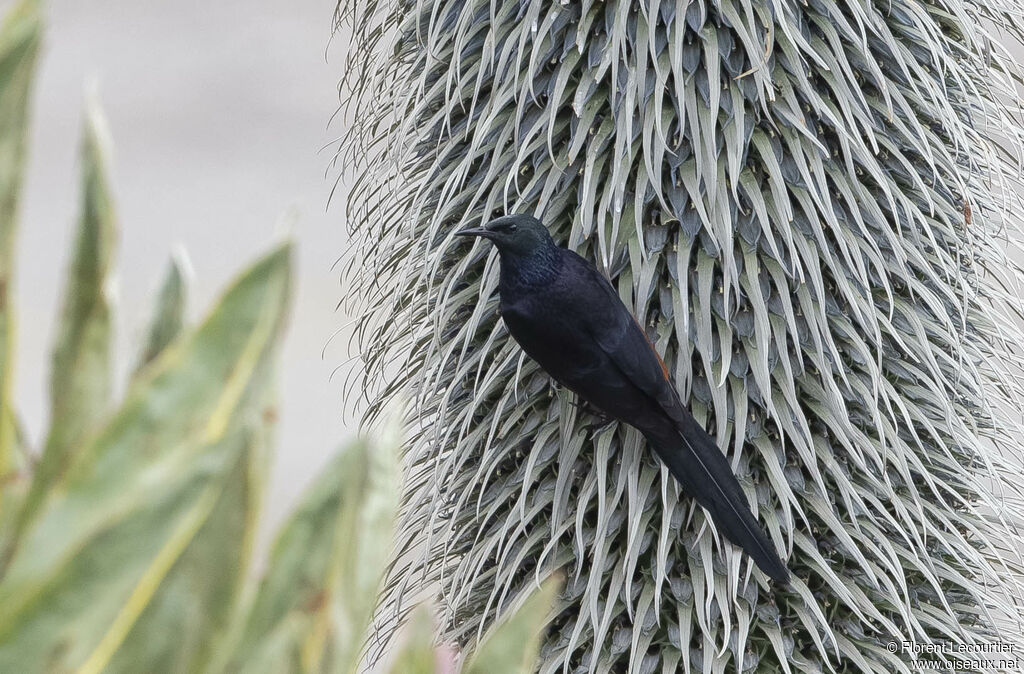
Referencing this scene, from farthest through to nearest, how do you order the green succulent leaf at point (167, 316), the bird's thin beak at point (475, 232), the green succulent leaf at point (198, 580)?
the bird's thin beak at point (475, 232), the green succulent leaf at point (167, 316), the green succulent leaf at point (198, 580)

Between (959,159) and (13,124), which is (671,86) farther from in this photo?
(13,124)

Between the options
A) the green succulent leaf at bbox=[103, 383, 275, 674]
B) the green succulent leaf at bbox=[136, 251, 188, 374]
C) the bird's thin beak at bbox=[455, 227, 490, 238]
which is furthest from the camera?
the bird's thin beak at bbox=[455, 227, 490, 238]

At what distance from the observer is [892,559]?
1.22 metres

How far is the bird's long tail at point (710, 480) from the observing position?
1122mm

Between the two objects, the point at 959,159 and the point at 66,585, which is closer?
the point at 66,585

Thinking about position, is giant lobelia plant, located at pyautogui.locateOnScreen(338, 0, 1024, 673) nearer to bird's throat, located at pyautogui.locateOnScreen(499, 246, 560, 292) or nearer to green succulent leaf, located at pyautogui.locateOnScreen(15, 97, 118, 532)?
bird's throat, located at pyautogui.locateOnScreen(499, 246, 560, 292)

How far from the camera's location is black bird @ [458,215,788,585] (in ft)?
3.46

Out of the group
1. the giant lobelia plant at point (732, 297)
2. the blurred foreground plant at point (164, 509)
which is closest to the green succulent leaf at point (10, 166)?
the blurred foreground plant at point (164, 509)

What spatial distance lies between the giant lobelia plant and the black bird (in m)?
0.07

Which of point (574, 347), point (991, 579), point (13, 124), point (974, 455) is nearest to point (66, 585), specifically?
point (13, 124)

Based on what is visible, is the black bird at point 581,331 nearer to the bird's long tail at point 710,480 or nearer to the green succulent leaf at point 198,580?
the bird's long tail at point 710,480

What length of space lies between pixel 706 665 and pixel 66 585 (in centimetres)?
96

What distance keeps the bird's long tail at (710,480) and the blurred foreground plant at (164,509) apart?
0.65 metres

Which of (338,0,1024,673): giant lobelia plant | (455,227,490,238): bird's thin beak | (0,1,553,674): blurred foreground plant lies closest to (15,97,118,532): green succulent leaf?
(0,1,553,674): blurred foreground plant
